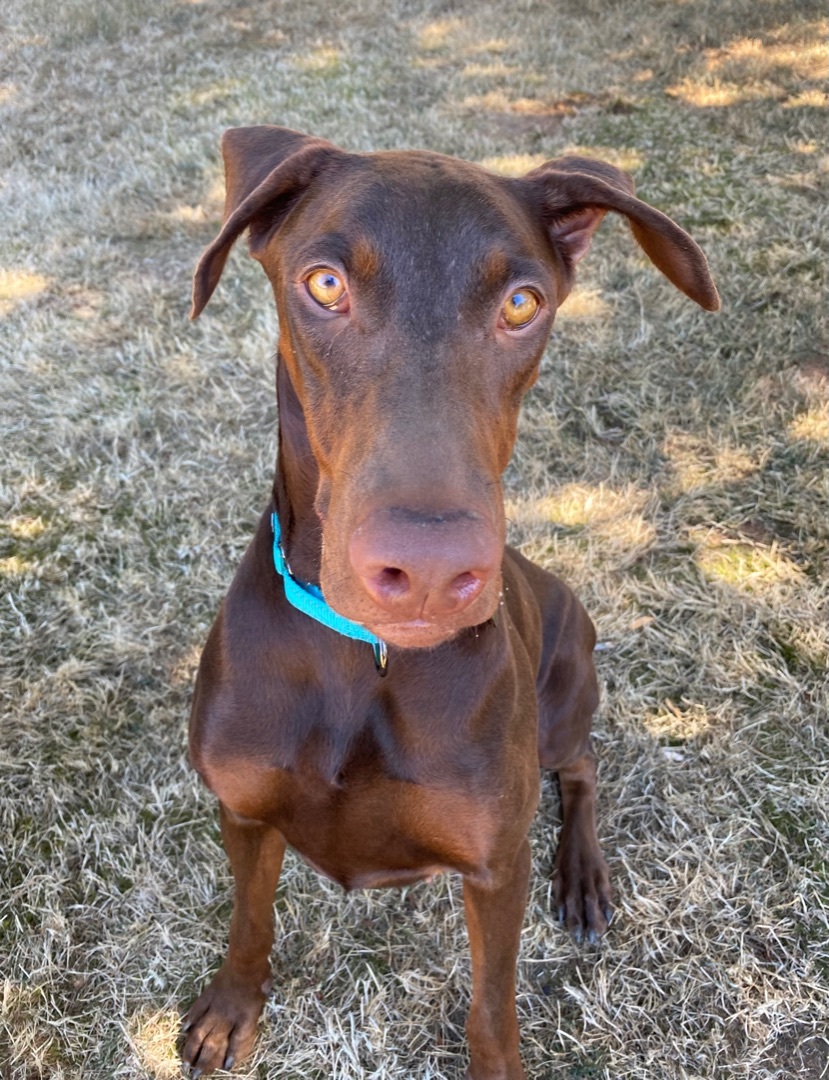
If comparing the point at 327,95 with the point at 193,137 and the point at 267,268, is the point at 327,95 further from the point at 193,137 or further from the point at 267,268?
the point at 267,268

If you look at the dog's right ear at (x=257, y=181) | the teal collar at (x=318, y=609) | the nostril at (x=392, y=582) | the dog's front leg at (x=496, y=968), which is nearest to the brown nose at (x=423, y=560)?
the nostril at (x=392, y=582)

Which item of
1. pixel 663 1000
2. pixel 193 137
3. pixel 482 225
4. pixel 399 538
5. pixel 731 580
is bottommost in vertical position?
pixel 663 1000

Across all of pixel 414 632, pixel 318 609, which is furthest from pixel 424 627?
pixel 318 609

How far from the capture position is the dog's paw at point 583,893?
114 inches

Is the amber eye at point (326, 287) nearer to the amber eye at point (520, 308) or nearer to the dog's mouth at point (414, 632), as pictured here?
the amber eye at point (520, 308)

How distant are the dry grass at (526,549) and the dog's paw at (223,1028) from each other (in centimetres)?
8

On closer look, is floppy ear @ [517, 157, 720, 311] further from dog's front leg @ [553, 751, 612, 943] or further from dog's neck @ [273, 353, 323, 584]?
dog's front leg @ [553, 751, 612, 943]

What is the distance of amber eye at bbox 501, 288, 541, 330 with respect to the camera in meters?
1.86

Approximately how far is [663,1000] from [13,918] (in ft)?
6.75

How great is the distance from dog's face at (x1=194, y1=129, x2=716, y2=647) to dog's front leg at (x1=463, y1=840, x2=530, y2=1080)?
87 centimetres

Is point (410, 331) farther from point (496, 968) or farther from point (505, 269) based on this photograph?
Result: point (496, 968)

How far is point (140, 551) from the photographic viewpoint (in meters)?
4.01

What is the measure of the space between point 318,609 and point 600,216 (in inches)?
45.7

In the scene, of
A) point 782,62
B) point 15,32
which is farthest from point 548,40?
point 15,32
